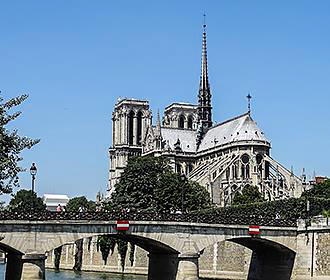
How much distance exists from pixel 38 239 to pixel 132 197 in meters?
43.0

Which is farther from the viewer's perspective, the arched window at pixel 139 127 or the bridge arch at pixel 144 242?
the arched window at pixel 139 127

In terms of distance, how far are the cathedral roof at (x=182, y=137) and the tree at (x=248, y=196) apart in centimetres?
3100

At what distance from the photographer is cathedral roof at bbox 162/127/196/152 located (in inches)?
5815

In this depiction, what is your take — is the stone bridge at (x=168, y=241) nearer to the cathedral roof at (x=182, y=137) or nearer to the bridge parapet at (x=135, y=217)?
the bridge parapet at (x=135, y=217)

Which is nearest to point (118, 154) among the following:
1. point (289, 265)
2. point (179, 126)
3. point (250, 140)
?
point (179, 126)

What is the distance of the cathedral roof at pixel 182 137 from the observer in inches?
5815

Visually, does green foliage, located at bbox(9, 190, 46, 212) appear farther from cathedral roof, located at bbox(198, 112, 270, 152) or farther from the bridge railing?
cathedral roof, located at bbox(198, 112, 270, 152)

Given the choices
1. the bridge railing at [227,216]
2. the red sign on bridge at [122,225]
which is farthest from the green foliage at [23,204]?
the red sign on bridge at [122,225]

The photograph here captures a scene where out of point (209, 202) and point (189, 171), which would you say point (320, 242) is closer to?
point (209, 202)

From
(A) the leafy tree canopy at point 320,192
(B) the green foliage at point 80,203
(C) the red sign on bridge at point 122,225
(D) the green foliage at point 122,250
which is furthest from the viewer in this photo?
(B) the green foliage at point 80,203

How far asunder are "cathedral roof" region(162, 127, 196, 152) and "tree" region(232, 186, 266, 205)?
30998 mm

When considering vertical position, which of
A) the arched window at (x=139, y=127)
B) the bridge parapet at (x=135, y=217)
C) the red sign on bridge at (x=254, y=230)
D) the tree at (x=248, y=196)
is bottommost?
the red sign on bridge at (x=254, y=230)

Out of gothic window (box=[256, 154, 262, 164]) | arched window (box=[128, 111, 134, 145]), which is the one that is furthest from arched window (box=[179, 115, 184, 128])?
gothic window (box=[256, 154, 262, 164])

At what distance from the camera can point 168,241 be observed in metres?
52.6
